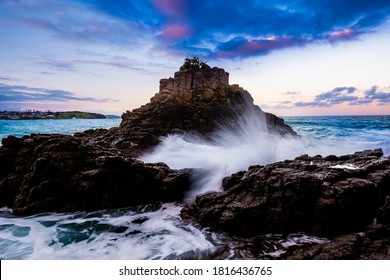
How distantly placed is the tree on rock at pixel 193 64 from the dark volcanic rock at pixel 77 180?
1707 cm

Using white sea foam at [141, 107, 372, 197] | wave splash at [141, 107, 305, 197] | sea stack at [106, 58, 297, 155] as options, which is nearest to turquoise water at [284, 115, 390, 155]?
white sea foam at [141, 107, 372, 197]

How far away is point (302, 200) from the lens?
4602 millimetres

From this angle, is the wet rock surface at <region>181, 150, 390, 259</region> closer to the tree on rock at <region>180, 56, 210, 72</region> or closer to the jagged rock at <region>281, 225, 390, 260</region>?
the jagged rock at <region>281, 225, 390, 260</region>

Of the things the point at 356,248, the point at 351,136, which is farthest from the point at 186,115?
the point at 351,136

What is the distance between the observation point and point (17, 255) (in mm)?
4516

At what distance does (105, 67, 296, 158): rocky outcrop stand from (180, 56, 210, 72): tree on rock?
1.96 metres

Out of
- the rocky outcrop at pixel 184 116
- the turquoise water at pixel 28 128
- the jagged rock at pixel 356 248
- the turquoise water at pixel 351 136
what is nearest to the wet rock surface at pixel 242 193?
the jagged rock at pixel 356 248

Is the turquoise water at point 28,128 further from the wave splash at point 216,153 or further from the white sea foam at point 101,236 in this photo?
the white sea foam at point 101,236

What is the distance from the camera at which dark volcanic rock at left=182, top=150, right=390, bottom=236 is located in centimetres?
425

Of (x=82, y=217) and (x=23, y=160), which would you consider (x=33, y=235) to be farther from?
(x=23, y=160)

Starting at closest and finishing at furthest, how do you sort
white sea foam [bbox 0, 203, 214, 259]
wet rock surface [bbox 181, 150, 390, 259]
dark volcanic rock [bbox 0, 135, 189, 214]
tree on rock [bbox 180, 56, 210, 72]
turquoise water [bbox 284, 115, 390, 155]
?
1. wet rock surface [bbox 181, 150, 390, 259]
2. white sea foam [bbox 0, 203, 214, 259]
3. dark volcanic rock [bbox 0, 135, 189, 214]
4. turquoise water [bbox 284, 115, 390, 155]
5. tree on rock [bbox 180, 56, 210, 72]

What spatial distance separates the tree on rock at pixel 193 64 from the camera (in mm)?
22953

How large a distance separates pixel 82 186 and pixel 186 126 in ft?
31.1
